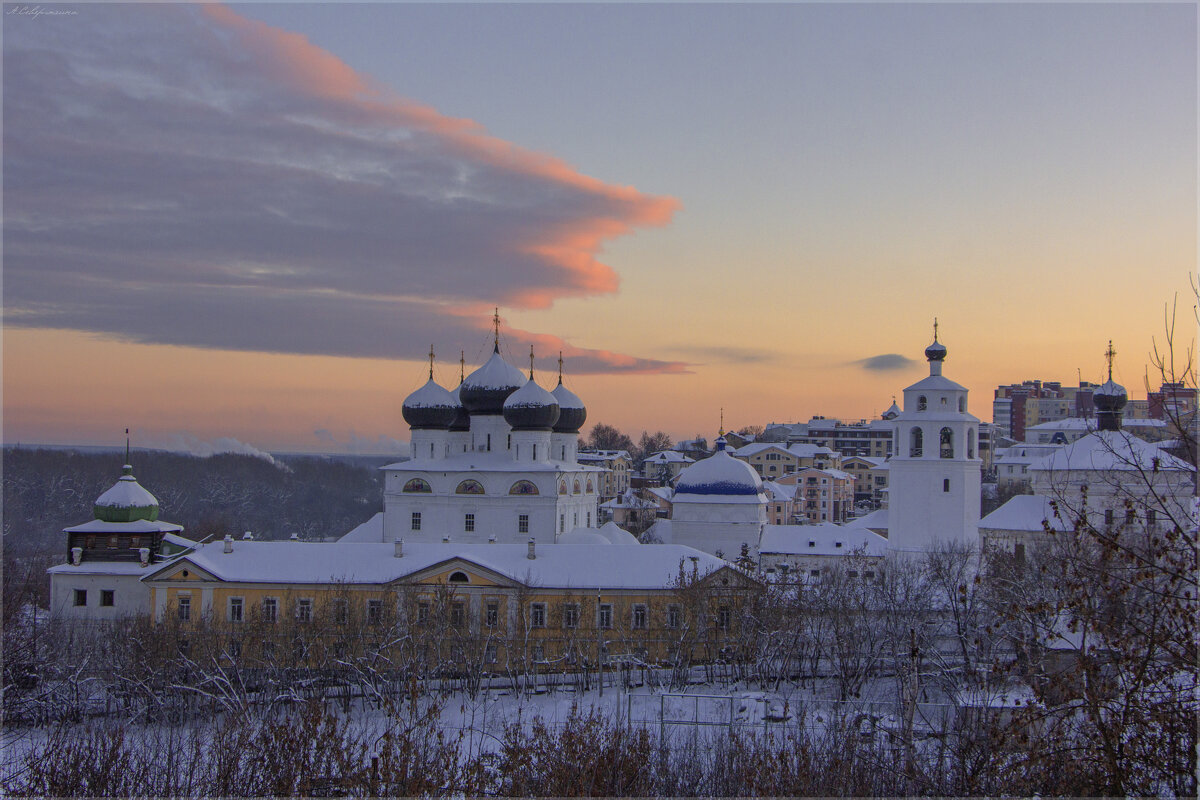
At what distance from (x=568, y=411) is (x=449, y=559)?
1200 cm

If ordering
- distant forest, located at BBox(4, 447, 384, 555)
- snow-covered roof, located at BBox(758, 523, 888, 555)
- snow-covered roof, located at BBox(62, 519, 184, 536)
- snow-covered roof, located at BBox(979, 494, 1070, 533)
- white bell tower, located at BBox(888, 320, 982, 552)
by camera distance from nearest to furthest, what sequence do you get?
snow-covered roof, located at BBox(62, 519, 184, 536)
white bell tower, located at BBox(888, 320, 982, 552)
snow-covered roof, located at BBox(979, 494, 1070, 533)
snow-covered roof, located at BBox(758, 523, 888, 555)
distant forest, located at BBox(4, 447, 384, 555)

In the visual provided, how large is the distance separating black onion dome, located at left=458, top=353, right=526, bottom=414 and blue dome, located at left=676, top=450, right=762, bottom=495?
21.8 feet

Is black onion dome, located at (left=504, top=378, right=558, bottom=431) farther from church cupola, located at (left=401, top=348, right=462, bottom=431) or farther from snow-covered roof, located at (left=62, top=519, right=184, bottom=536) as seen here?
snow-covered roof, located at (left=62, top=519, right=184, bottom=536)

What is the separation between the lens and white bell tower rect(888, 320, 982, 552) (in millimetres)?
27781

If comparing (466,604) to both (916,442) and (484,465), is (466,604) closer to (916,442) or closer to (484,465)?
(484,465)

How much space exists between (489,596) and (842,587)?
26.7 ft

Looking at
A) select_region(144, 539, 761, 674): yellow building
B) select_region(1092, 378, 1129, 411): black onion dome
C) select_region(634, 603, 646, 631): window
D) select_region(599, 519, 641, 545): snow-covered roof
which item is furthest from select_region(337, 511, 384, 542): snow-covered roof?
select_region(1092, 378, 1129, 411): black onion dome

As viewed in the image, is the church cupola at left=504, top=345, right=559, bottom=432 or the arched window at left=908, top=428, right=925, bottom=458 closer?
the arched window at left=908, top=428, right=925, bottom=458

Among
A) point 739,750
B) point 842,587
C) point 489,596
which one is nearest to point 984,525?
point 842,587

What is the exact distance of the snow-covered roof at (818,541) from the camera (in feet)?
99.2

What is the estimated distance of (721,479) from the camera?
31.4 m

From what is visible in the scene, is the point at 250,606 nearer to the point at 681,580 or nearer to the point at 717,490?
the point at 681,580

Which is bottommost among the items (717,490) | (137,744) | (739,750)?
(137,744)

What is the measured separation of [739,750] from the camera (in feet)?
41.5
